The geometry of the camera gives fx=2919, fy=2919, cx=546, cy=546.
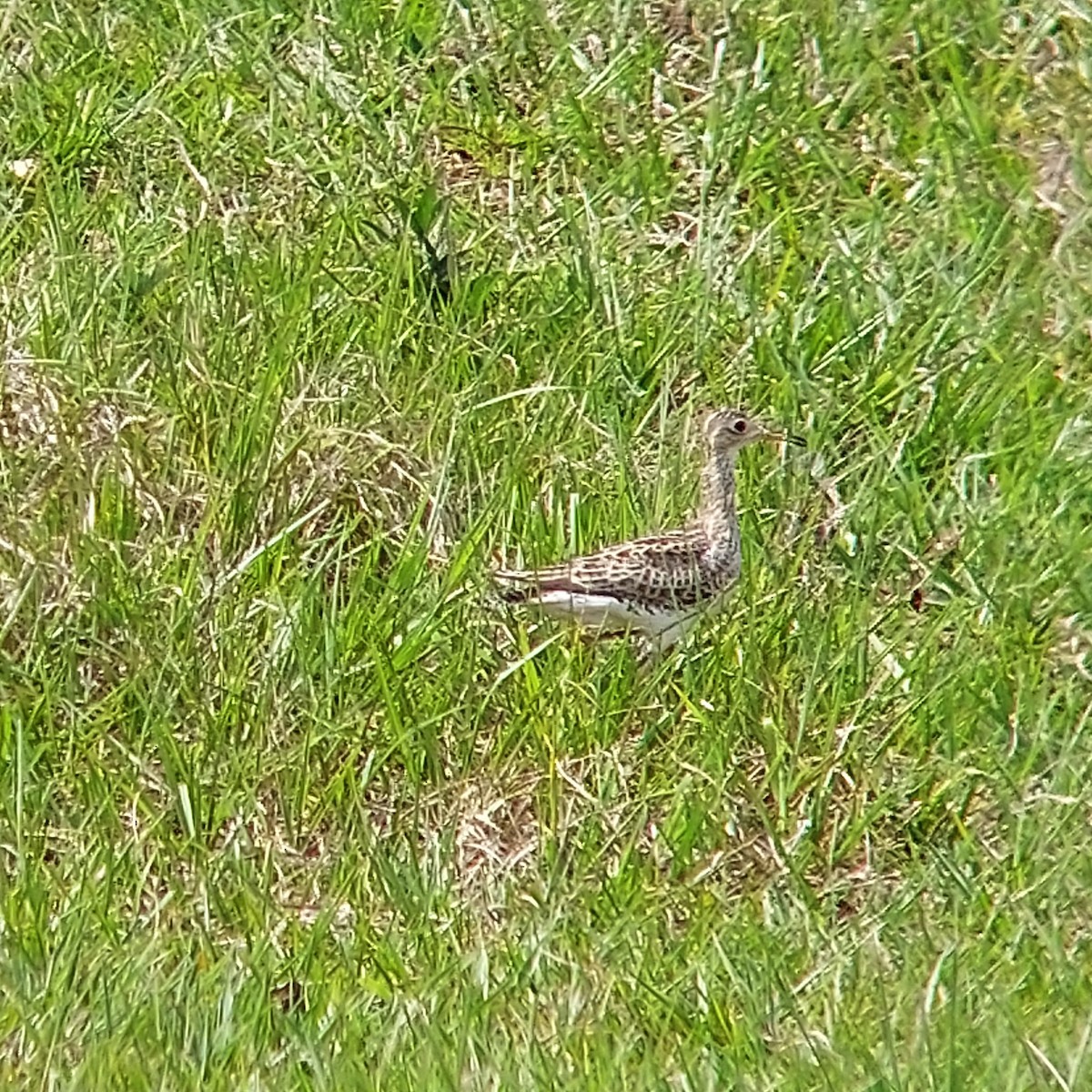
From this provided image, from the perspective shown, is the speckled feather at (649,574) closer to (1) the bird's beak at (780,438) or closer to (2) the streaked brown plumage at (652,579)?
(2) the streaked brown plumage at (652,579)

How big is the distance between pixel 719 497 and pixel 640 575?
428 millimetres

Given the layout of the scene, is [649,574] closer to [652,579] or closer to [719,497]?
[652,579]

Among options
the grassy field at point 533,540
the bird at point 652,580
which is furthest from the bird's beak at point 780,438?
the bird at point 652,580

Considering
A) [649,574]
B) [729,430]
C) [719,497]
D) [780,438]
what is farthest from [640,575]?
[780,438]

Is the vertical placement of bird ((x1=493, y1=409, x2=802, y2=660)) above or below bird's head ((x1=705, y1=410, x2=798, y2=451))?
below

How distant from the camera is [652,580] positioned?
23.2 feet

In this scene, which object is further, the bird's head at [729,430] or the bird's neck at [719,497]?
the bird's head at [729,430]

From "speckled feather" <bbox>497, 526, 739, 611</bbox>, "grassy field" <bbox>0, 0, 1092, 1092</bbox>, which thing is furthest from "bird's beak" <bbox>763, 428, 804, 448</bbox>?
"speckled feather" <bbox>497, 526, 739, 611</bbox>

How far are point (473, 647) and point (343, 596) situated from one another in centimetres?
36

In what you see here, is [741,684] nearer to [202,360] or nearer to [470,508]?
[470,508]

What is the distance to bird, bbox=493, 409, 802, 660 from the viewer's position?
7.04 meters

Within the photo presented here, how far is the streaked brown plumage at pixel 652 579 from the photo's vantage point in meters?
7.04

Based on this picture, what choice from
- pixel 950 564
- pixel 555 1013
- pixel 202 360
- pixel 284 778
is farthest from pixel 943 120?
pixel 555 1013

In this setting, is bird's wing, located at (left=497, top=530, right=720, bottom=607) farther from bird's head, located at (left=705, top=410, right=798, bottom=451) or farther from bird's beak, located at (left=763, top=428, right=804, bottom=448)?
bird's beak, located at (left=763, top=428, right=804, bottom=448)
